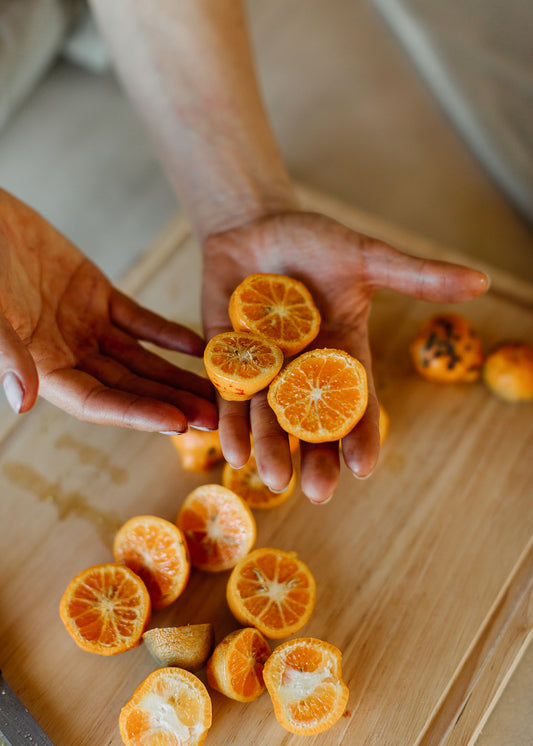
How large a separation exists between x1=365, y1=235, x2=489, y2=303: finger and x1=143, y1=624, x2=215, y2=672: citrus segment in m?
1.05

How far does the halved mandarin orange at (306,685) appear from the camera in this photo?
5.01 feet

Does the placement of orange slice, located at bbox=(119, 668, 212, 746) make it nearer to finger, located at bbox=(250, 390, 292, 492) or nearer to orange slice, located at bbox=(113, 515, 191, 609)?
orange slice, located at bbox=(113, 515, 191, 609)

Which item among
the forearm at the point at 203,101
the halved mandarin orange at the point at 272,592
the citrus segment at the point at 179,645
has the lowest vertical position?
the citrus segment at the point at 179,645

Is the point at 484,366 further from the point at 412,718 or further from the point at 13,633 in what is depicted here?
the point at 13,633

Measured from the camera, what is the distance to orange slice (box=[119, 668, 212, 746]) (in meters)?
1.52

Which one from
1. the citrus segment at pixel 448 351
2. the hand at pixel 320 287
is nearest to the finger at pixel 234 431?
the hand at pixel 320 287

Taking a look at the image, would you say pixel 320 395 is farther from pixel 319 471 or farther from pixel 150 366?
pixel 150 366

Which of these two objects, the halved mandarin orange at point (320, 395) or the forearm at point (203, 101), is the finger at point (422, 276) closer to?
the halved mandarin orange at point (320, 395)

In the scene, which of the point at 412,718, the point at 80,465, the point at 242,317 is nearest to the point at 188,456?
the point at 80,465

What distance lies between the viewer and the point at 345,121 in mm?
3316

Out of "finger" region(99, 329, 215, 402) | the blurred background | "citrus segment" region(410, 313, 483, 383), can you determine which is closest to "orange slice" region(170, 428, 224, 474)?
"finger" region(99, 329, 215, 402)

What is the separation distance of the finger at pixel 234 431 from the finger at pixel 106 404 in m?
0.11

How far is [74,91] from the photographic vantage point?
11.4ft

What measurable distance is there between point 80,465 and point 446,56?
2444 mm
